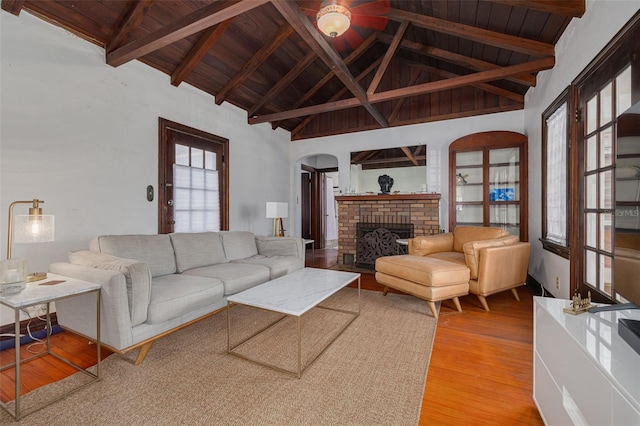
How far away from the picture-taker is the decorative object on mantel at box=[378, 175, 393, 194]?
16.4 ft

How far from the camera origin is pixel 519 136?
4.02 meters

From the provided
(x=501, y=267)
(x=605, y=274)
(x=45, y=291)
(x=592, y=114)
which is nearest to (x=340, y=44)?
(x=592, y=114)

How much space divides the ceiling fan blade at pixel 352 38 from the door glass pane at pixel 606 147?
3.21m

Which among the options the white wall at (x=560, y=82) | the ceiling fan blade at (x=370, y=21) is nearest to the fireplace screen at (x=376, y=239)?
the white wall at (x=560, y=82)

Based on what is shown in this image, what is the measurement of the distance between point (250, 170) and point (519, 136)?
4.19 metres

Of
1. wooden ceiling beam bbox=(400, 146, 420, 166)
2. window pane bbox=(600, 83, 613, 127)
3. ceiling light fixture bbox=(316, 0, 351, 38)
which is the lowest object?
window pane bbox=(600, 83, 613, 127)

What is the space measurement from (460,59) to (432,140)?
1.31 metres

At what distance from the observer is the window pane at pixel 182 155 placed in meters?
3.76

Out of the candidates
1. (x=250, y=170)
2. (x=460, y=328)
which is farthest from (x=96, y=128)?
(x=460, y=328)

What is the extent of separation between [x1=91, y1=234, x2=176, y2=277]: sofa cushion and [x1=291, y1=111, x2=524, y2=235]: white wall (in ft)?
11.7

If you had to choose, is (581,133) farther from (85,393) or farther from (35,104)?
(35,104)

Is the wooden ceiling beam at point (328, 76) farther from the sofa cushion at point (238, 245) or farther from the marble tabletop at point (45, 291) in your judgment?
the marble tabletop at point (45, 291)

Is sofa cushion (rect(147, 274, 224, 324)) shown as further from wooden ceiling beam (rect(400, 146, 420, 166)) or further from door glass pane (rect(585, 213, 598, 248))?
wooden ceiling beam (rect(400, 146, 420, 166))

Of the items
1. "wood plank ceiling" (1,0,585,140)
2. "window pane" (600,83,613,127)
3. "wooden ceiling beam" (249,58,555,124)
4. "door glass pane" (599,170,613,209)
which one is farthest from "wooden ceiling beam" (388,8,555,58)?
"door glass pane" (599,170,613,209)
